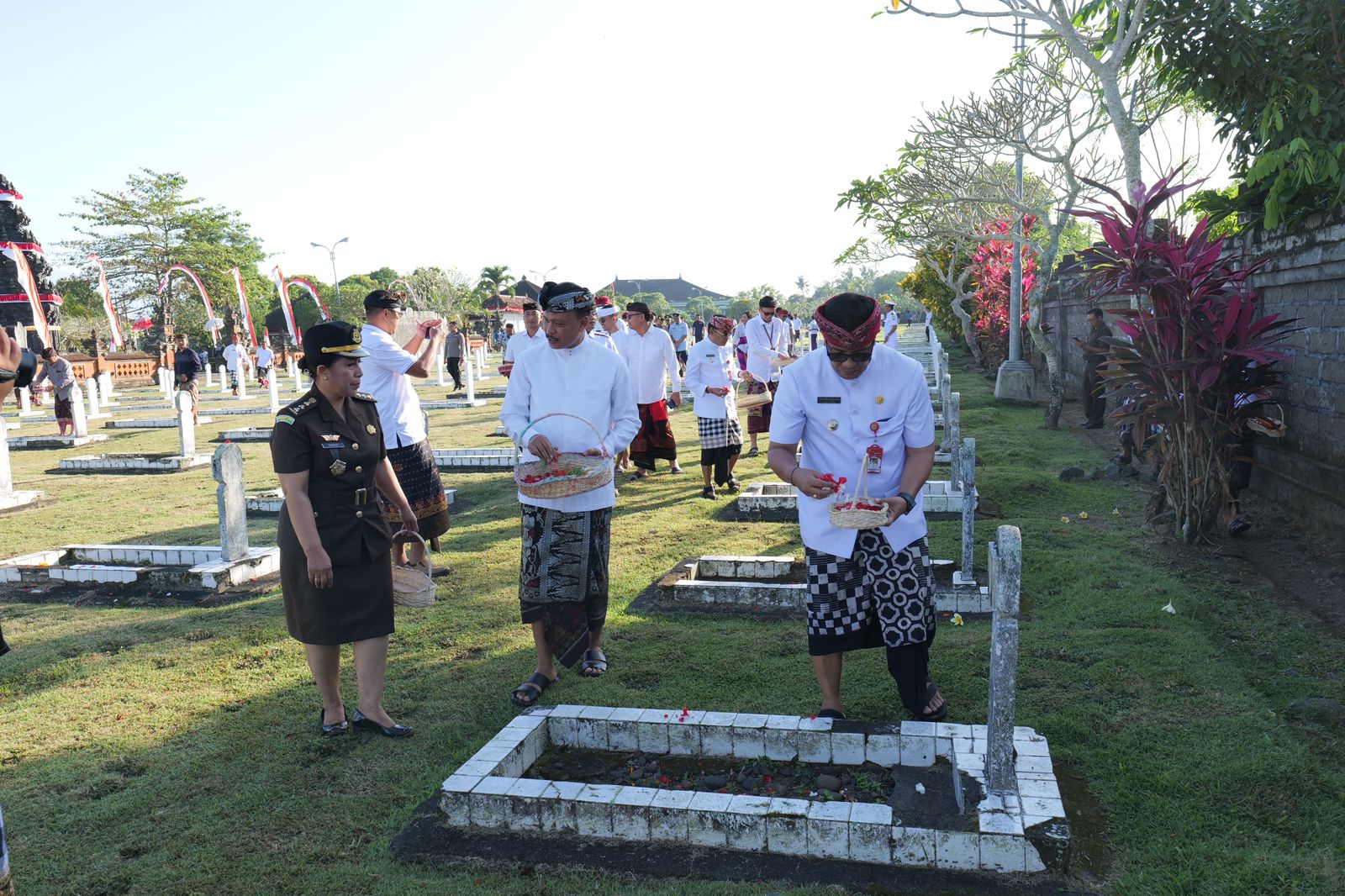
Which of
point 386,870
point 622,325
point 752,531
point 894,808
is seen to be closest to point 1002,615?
point 894,808

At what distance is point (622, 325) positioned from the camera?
37.6 ft

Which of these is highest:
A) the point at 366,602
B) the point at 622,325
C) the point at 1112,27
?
the point at 1112,27

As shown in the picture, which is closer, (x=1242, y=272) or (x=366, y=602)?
(x=366, y=602)

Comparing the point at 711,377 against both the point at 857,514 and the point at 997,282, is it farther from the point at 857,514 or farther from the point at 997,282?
the point at 997,282

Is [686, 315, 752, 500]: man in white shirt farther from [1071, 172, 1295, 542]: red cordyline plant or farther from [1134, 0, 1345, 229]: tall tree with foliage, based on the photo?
[1134, 0, 1345, 229]: tall tree with foliage

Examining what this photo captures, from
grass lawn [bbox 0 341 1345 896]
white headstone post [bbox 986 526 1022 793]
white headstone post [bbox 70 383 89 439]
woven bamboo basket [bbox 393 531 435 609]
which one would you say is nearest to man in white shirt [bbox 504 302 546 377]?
grass lawn [bbox 0 341 1345 896]

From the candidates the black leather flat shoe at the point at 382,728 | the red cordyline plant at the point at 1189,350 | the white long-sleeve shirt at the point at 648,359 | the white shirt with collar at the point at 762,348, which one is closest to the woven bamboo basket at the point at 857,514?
the black leather flat shoe at the point at 382,728

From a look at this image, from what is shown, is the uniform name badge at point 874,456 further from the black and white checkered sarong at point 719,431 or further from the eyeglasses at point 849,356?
the black and white checkered sarong at point 719,431

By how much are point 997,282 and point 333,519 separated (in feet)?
71.9

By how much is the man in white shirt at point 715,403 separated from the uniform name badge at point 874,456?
17.5 ft

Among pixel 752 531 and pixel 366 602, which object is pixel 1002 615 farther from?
pixel 752 531

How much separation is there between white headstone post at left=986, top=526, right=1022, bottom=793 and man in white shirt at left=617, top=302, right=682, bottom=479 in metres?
6.86

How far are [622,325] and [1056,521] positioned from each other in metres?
5.69

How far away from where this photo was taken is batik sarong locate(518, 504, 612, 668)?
15.2ft
